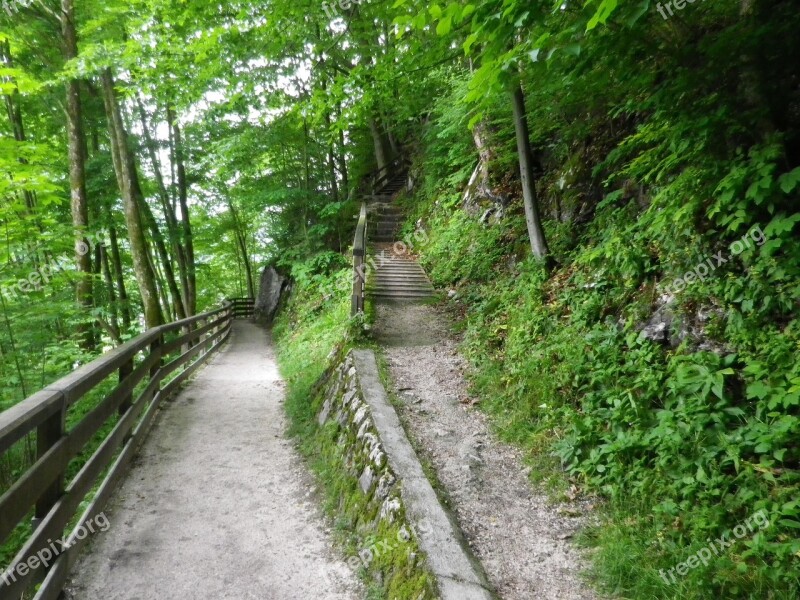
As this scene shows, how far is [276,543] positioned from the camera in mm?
3453

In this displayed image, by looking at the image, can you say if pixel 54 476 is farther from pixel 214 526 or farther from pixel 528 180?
pixel 528 180

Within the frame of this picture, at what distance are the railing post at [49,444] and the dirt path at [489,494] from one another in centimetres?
265

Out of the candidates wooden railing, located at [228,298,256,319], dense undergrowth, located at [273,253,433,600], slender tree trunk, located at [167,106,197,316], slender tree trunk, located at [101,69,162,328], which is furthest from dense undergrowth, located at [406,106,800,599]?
wooden railing, located at [228,298,256,319]

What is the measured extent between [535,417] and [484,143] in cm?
779

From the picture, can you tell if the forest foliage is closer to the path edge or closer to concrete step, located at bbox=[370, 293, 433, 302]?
the path edge

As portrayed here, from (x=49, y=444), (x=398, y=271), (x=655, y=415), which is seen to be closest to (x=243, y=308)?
(x=398, y=271)

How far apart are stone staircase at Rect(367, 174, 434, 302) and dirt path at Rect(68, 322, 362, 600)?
5196 millimetres

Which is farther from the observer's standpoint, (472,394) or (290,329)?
(290,329)

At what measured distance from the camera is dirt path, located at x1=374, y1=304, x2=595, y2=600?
2.88 m

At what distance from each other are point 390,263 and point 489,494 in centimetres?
918

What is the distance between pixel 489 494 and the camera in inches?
147

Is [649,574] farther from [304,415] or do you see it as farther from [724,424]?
[304,415]

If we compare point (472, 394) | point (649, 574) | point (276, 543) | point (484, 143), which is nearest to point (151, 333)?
point (276, 543)

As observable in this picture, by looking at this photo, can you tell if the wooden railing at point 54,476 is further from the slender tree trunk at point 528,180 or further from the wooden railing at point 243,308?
the wooden railing at point 243,308
